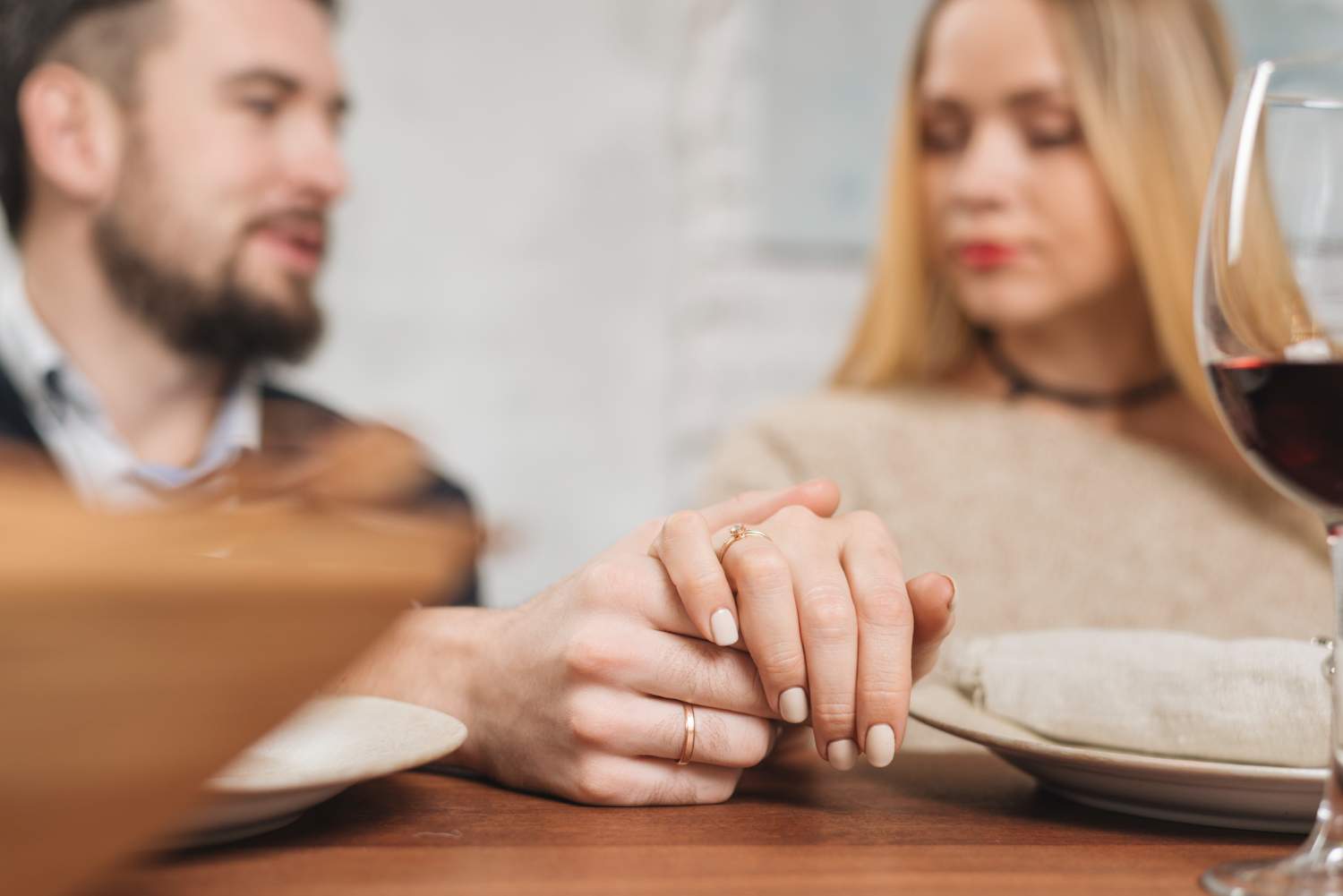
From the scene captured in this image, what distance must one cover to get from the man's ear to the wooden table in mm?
2257

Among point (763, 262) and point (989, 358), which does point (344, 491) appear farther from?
point (763, 262)

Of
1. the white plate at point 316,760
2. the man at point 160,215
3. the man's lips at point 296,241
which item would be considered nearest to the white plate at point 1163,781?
the white plate at point 316,760

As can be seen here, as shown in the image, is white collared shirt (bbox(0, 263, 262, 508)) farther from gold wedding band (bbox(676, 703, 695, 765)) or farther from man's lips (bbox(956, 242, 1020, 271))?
gold wedding band (bbox(676, 703, 695, 765))

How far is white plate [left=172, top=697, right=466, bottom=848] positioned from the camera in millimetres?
420

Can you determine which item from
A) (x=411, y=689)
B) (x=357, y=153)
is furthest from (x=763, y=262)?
(x=411, y=689)

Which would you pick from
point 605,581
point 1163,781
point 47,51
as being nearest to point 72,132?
point 47,51

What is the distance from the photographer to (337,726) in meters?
0.55

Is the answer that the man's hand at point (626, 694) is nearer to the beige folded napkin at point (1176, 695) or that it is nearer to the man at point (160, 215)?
the beige folded napkin at point (1176, 695)

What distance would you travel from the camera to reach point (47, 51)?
244cm

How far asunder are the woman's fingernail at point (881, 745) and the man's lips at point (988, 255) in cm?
116

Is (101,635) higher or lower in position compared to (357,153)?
lower

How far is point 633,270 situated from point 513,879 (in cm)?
256

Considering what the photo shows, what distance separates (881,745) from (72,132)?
95.7 inches

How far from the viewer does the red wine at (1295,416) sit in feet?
1.39
